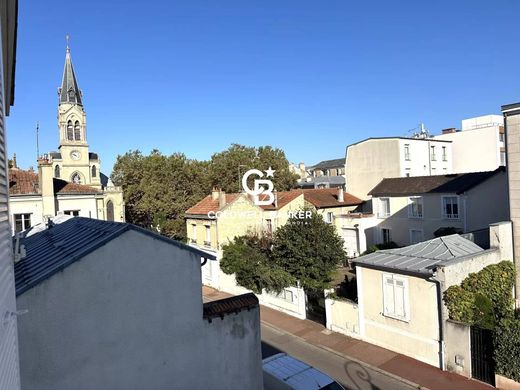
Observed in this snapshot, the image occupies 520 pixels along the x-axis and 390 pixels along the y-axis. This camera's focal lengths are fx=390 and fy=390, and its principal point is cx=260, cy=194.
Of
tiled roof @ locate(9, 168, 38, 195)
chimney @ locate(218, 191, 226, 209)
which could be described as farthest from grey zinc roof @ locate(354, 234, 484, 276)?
tiled roof @ locate(9, 168, 38, 195)

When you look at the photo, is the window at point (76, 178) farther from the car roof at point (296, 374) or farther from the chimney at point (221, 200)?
the car roof at point (296, 374)

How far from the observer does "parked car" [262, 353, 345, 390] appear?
1008cm

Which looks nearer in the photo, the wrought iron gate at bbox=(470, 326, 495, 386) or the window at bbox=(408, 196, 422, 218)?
the wrought iron gate at bbox=(470, 326, 495, 386)

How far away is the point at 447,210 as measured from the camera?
25438 millimetres

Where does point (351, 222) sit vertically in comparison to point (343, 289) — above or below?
above

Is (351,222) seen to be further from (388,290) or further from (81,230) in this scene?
(81,230)

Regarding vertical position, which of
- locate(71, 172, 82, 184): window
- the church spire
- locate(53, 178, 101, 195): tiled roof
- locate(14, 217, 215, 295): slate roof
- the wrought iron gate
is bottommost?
the wrought iron gate

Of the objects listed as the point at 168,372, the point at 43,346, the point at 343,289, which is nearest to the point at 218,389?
the point at 168,372

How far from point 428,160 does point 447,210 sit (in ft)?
59.9

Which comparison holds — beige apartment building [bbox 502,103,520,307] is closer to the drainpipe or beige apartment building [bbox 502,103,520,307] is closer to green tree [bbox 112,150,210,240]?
the drainpipe

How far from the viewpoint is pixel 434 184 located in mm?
26828

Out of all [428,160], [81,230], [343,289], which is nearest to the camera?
[81,230]

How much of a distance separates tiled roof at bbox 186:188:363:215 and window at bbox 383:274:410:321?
14.9m

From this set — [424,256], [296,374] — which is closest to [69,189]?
[296,374]
